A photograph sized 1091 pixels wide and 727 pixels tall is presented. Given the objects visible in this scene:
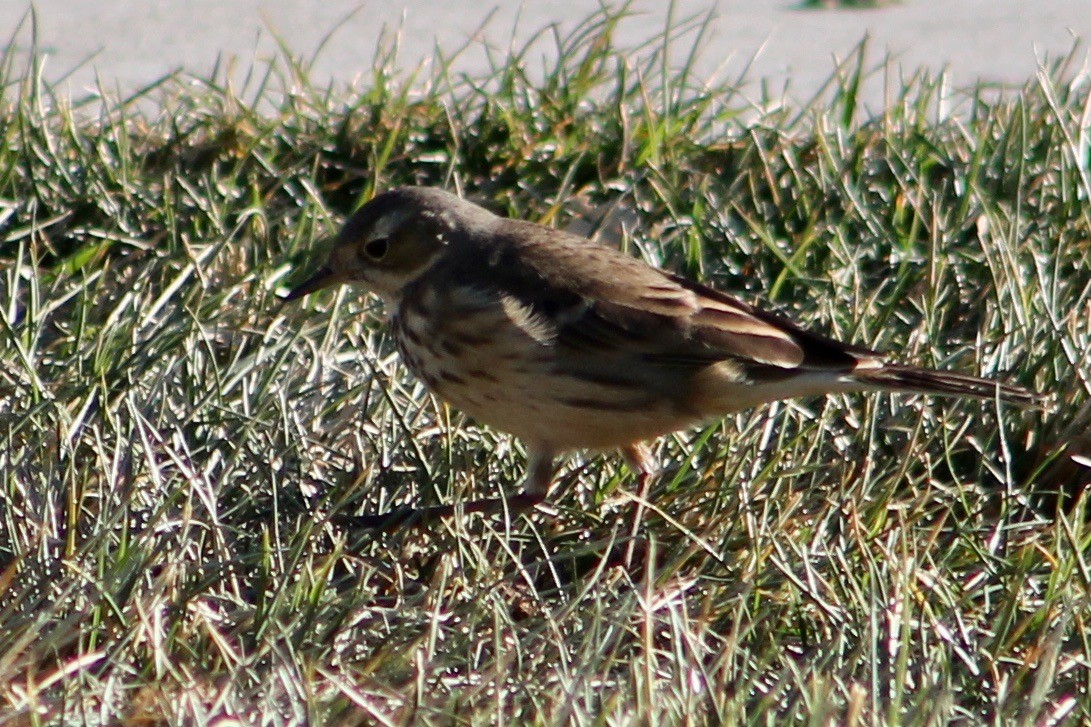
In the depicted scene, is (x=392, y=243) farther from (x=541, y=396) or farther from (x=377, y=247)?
(x=541, y=396)

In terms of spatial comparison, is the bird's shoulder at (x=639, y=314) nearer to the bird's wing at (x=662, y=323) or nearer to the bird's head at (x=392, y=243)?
the bird's wing at (x=662, y=323)

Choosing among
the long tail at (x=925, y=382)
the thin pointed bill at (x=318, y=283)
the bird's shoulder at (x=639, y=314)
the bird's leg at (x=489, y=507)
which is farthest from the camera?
the thin pointed bill at (x=318, y=283)

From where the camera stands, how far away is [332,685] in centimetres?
371

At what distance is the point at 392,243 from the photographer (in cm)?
526

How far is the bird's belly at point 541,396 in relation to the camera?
4797mm

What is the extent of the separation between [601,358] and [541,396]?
0.21 metres

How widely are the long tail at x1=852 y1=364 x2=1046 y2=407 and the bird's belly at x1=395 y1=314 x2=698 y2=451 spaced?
1.61 feet

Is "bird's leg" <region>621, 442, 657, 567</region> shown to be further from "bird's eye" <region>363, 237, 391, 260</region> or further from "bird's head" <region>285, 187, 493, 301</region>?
"bird's eye" <region>363, 237, 391, 260</region>

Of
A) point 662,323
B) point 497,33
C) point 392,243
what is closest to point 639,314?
point 662,323

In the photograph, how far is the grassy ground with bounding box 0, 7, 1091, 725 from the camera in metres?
3.79

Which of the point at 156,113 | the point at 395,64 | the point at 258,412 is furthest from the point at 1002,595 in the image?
the point at 156,113

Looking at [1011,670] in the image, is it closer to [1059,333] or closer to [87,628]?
[1059,333]

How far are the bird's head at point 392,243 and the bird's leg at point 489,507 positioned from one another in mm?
754

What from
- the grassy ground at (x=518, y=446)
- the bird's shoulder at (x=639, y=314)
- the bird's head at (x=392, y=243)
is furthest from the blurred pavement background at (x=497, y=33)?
the bird's shoulder at (x=639, y=314)
